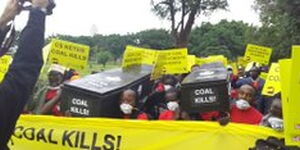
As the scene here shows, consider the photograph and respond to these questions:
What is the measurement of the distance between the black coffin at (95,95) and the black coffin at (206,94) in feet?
2.54

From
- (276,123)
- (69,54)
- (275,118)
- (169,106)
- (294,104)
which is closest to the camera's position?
(294,104)

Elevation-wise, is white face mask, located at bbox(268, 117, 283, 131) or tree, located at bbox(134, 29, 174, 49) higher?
white face mask, located at bbox(268, 117, 283, 131)

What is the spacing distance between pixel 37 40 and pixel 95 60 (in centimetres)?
4044

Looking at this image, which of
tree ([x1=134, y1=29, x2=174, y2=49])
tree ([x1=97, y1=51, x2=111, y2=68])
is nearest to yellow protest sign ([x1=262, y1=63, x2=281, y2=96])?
tree ([x1=97, y1=51, x2=111, y2=68])

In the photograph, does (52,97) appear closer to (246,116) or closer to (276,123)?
(246,116)

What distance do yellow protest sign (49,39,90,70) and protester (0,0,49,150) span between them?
6881 mm

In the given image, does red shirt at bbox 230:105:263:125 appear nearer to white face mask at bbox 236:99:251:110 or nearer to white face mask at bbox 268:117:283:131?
white face mask at bbox 236:99:251:110

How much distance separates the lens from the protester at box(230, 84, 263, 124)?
277 inches

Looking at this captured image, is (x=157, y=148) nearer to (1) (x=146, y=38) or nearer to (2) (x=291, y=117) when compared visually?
(2) (x=291, y=117)

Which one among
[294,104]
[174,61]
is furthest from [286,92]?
[174,61]

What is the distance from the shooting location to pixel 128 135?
19.5 feet

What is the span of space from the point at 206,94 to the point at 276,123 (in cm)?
100

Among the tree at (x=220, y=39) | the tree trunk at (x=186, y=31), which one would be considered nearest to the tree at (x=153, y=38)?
the tree at (x=220, y=39)

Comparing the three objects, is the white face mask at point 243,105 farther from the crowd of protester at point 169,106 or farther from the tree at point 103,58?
the tree at point 103,58
